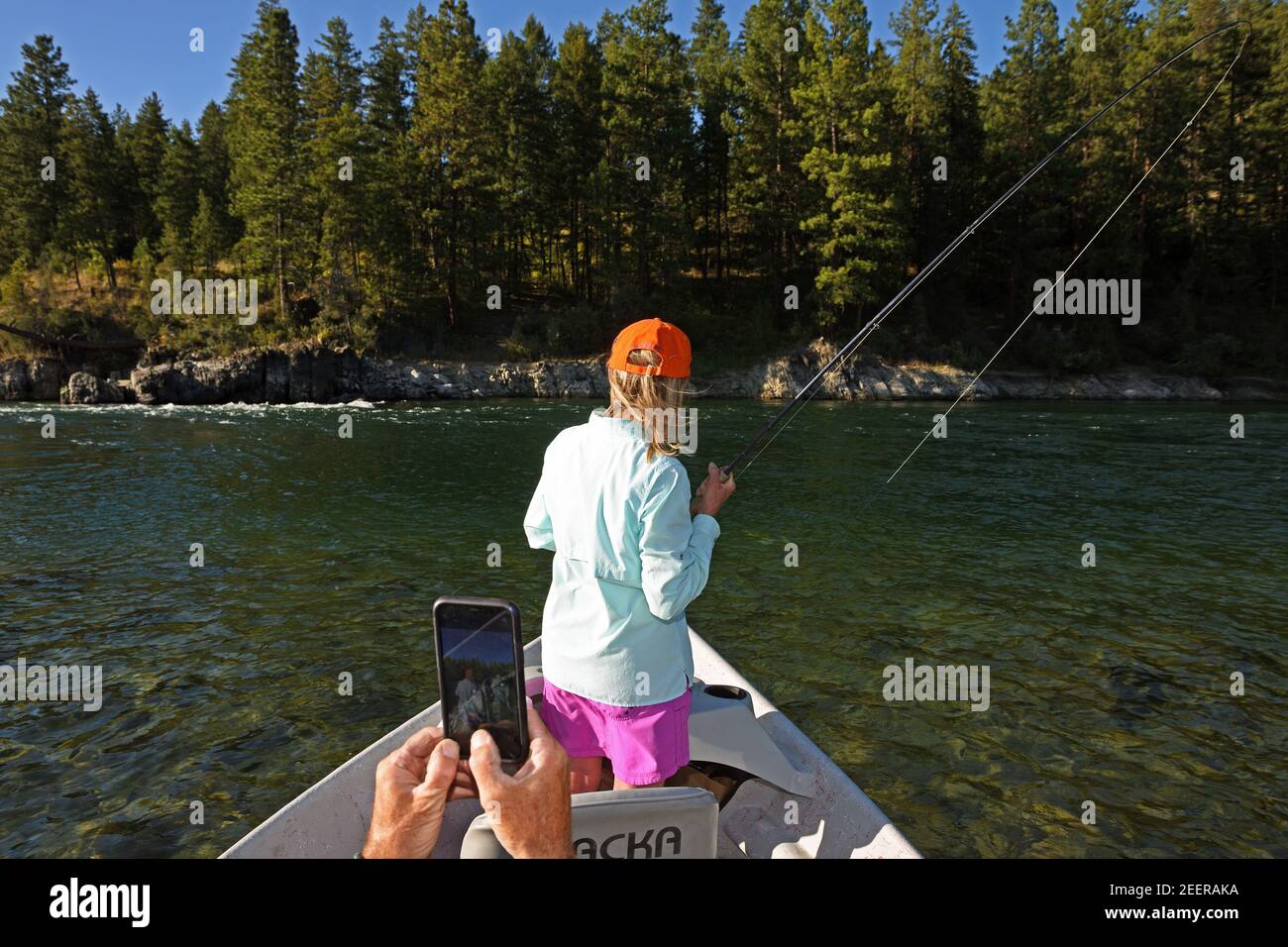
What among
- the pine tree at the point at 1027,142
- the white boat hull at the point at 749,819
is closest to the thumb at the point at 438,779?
the white boat hull at the point at 749,819

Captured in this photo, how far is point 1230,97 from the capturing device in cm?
6775

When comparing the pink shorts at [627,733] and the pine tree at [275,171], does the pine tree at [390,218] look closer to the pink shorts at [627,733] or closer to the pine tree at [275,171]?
the pine tree at [275,171]

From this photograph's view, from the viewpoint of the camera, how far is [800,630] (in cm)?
1019

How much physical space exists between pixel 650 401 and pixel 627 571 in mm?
749

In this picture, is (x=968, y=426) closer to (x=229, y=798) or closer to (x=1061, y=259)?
(x=229, y=798)

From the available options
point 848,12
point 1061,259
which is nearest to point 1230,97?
point 1061,259

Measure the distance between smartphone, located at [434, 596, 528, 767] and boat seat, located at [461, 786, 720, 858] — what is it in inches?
13.2

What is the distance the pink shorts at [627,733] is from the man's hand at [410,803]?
68cm

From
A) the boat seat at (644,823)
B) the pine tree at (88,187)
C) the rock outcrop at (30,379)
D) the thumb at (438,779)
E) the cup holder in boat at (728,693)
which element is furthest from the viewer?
the pine tree at (88,187)

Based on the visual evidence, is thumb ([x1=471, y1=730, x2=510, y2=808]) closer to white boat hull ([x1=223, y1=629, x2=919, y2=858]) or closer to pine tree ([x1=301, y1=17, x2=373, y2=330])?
white boat hull ([x1=223, y1=629, x2=919, y2=858])

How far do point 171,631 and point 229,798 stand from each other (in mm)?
4777

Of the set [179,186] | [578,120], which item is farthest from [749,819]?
[179,186]

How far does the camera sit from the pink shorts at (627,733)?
3.39m

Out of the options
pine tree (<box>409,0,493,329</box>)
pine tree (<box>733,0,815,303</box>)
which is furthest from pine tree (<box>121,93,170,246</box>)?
pine tree (<box>733,0,815,303</box>)
